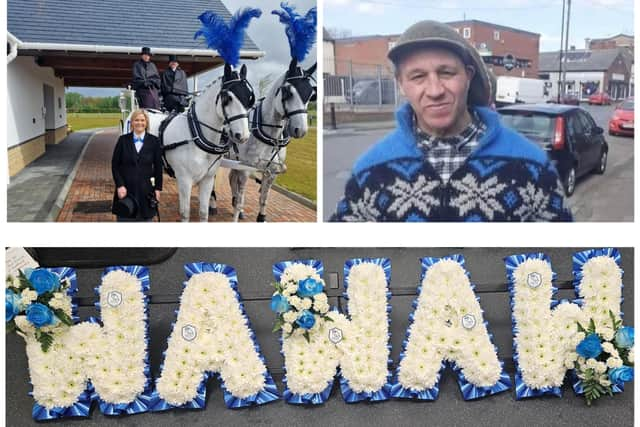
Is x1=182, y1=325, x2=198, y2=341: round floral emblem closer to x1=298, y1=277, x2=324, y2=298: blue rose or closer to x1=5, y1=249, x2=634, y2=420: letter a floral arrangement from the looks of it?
x1=5, y1=249, x2=634, y2=420: letter a floral arrangement

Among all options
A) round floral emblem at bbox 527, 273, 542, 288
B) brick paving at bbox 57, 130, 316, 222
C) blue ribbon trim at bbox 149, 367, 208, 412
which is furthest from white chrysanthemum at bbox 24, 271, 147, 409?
round floral emblem at bbox 527, 273, 542, 288

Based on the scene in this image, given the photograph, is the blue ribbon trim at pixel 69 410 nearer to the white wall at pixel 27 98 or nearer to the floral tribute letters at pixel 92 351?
the floral tribute letters at pixel 92 351

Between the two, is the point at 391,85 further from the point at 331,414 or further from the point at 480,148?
the point at 331,414

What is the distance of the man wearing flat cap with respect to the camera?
4.70m

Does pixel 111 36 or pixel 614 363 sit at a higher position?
pixel 111 36

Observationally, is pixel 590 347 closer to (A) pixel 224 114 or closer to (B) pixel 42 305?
(A) pixel 224 114

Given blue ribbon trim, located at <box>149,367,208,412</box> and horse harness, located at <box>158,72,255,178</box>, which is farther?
horse harness, located at <box>158,72,255,178</box>

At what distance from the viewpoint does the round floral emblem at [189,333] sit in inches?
152

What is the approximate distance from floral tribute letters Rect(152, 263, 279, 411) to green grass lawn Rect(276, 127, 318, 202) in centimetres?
106

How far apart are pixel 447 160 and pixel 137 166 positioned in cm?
231

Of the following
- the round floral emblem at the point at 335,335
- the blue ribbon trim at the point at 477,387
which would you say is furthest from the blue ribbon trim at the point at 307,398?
the blue ribbon trim at the point at 477,387

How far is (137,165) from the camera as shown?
449cm

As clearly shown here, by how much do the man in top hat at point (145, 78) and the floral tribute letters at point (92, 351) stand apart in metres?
1.41

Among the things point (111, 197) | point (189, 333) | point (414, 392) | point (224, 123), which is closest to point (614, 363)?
point (414, 392)
